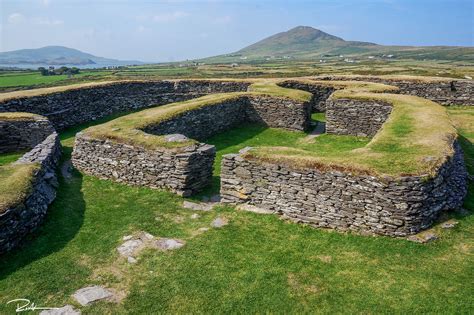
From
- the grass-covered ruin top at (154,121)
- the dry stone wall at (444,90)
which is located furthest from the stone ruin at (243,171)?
the dry stone wall at (444,90)

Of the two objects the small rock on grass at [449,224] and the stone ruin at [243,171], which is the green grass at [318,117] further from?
the small rock on grass at [449,224]

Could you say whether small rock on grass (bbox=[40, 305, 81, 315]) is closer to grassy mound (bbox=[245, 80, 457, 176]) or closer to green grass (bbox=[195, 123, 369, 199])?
grassy mound (bbox=[245, 80, 457, 176])

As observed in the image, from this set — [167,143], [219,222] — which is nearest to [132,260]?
[219,222]

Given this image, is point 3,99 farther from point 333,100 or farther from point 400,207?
point 400,207

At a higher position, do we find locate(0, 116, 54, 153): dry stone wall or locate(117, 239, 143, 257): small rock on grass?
locate(0, 116, 54, 153): dry stone wall

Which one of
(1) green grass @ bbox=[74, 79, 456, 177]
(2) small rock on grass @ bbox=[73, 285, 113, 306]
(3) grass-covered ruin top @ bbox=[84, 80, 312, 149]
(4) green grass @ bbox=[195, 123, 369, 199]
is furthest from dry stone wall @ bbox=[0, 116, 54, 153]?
(2) small rock on grass @ bbox=[73, 285, 113, 306]

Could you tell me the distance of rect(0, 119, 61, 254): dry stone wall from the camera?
34.9 feet

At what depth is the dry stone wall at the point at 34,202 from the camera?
34.9 ft

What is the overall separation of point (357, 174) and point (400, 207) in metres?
1.55

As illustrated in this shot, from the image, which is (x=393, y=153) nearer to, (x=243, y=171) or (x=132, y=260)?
(x=243, y=171)

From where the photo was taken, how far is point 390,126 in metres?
17.2

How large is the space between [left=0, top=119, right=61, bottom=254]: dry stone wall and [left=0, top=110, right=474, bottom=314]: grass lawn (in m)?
0.36

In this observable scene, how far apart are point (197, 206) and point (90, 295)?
5559 mm

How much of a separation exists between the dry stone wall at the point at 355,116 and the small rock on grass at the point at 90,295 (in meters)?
18.1
